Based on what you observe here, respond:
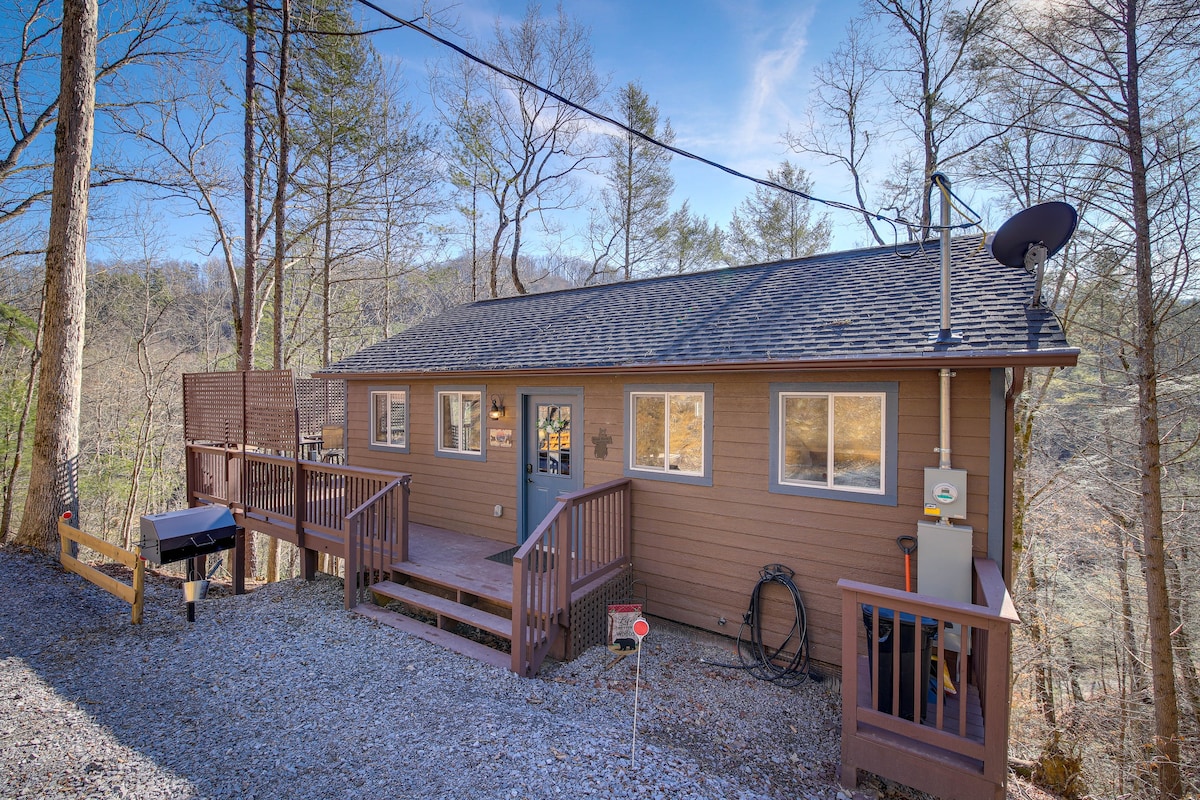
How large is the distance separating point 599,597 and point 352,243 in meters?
11.7

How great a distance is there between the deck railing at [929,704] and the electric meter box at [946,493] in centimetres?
55

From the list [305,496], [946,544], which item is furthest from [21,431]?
[946,544]

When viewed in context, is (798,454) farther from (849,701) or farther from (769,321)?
(849,701)

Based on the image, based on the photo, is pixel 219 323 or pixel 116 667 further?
pixel 219 323

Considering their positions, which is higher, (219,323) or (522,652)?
(219,323)

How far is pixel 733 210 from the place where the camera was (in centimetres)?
1530

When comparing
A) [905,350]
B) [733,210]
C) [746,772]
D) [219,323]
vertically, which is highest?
[733,210]

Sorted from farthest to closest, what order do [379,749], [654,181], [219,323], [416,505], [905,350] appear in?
[219,323]
[654,181]
[416,505]
[905,350]
[379,749]

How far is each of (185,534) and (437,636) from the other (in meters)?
2.87

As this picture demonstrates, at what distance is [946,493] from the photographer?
368 centimetres

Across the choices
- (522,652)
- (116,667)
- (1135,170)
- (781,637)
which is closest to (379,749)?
(522,652)

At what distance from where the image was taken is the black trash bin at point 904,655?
2920 mm

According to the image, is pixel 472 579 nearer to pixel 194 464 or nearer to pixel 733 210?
pixel 194 464

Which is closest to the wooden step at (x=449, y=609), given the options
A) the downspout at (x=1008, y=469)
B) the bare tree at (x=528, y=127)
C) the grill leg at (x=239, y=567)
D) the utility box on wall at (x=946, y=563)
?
the grill leg at (x=239, y=567)
